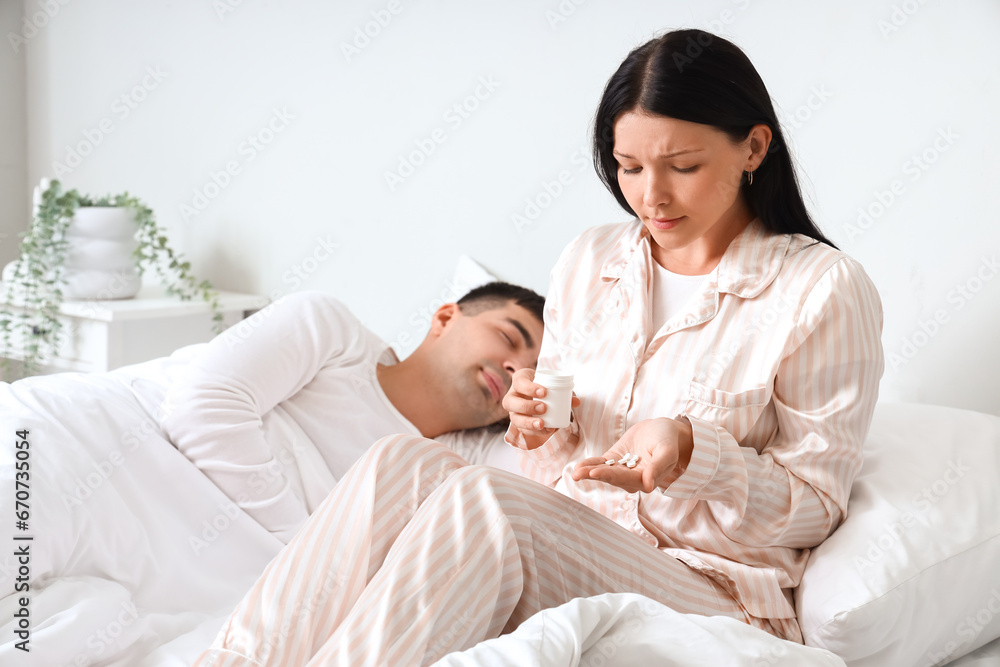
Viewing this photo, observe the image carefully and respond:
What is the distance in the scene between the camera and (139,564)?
53.9 inches

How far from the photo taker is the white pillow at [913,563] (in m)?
1.08

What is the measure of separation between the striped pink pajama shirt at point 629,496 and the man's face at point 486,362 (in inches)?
17.1

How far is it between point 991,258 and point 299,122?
5.84 feet

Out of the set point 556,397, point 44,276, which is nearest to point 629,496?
point 556,397

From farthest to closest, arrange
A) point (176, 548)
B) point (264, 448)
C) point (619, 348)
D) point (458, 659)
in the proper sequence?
point (264, 448) < point (176, 548) < point (619, 348) < point (458, 659)

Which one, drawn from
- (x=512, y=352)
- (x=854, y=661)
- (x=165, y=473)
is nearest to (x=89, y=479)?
(x=165, y=473)

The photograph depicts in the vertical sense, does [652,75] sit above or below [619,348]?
above

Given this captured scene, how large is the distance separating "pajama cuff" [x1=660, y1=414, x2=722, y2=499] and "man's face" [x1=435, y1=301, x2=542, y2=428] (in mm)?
739

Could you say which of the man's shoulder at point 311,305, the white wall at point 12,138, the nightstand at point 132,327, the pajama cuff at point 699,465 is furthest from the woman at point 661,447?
the white wall at point 12,138

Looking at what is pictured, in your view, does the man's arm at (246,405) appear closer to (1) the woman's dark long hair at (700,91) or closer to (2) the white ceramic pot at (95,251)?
(1) the woman's dark long hair at (700,91)

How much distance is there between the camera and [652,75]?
113 cm

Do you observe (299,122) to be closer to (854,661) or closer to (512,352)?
(512,352)

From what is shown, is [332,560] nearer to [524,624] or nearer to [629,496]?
[524,624]

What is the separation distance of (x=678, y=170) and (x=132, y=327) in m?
1.82
